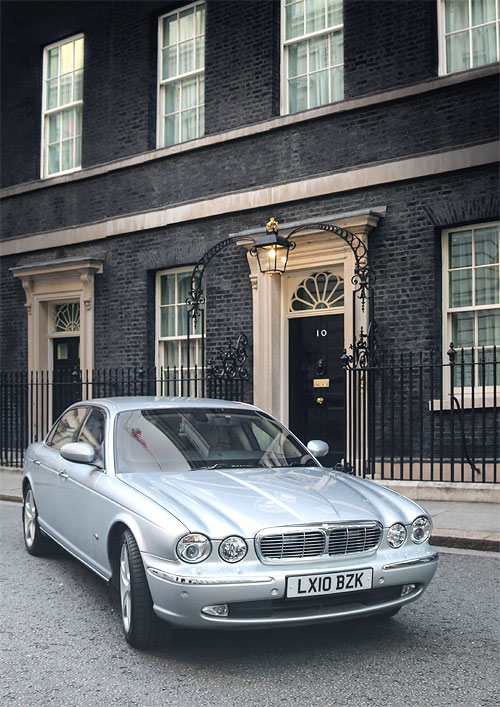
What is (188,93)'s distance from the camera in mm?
14430

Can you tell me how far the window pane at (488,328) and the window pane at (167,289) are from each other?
18.5ft

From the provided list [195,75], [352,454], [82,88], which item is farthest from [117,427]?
[82,88]

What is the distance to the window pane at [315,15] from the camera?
500 inches

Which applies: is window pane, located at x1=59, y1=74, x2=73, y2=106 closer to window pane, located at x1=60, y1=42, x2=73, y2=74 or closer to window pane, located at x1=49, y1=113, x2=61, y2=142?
window pane, located at x1=60, y1=42, x2=73, y2=74

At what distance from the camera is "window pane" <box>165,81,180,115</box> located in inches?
575

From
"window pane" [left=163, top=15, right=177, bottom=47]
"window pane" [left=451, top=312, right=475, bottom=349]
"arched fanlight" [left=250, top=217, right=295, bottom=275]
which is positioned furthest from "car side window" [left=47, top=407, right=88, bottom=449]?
"window pane" [left=163, top=15, right=177, bottom=47]

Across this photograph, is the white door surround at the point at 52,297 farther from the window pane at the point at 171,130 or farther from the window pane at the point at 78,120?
the window pane at the point at 78,120

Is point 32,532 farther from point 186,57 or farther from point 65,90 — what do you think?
point 65,90

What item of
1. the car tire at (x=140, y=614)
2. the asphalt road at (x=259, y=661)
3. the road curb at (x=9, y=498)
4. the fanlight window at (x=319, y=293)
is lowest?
the road curb at (x=9, y=498)

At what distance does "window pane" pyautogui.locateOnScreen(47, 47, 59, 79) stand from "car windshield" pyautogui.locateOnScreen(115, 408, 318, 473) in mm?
12815

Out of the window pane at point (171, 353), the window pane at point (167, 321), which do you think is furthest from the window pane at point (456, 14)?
the window pane at point (171, 353)

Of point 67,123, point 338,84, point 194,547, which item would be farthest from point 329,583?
point 67,123

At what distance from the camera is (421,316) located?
Result: 1108 cm

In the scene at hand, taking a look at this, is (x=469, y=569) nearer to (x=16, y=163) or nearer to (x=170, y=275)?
(x=170, y=275)
